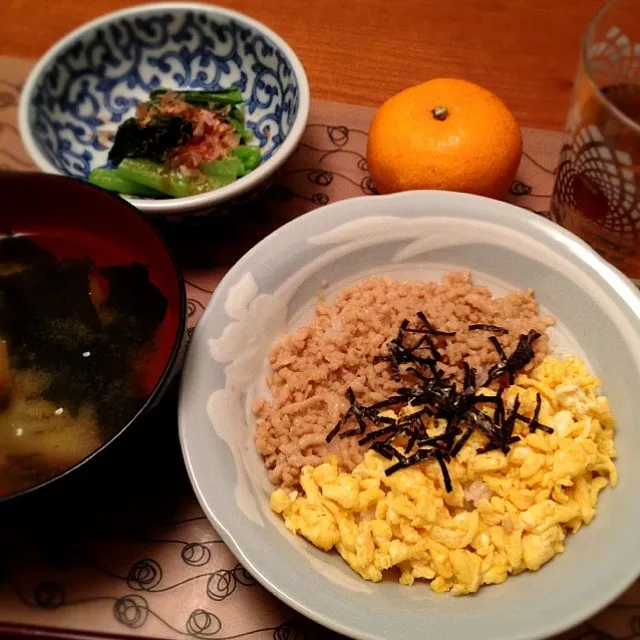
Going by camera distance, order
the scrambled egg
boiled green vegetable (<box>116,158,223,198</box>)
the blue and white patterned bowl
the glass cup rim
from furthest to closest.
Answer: the blue and white patterned bowl
boiled green vegetable (<box>116,158,223,198</box>)
the glass cup rim
the scrambled egg

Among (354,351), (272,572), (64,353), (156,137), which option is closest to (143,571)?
(272,572)

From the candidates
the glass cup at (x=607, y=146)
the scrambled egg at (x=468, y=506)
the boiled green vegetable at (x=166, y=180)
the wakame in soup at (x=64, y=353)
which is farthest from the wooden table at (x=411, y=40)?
the scrambled egg at (x=468, y=506)

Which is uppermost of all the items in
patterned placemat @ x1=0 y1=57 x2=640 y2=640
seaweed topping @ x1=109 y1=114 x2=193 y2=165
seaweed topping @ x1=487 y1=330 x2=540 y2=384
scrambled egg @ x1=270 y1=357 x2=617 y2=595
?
seaweed topping @ x1=109 y1=114 x2=193 y2=165

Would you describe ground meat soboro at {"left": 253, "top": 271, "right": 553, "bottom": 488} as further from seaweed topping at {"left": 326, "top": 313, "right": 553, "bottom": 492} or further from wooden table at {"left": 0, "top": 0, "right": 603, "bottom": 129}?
wooden table at {"left": 0, "top": 0, "right": 603, "bottom": 129}

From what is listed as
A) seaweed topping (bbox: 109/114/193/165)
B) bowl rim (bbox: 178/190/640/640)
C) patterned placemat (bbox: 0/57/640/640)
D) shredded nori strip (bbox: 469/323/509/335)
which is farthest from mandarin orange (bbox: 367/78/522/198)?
patterned placemat (bbox: 0/57/640/640)

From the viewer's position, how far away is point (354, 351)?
1458 mm

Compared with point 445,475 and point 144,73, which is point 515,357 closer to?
point 445,475

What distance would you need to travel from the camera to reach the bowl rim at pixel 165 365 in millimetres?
1059

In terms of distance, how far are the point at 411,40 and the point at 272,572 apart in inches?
74.5

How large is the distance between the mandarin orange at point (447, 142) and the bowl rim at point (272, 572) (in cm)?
9

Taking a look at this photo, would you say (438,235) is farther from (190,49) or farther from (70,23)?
(70,23)

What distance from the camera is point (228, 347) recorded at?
1.38m

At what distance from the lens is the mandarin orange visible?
158 cm

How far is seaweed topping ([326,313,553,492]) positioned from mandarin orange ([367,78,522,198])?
0.43 m
